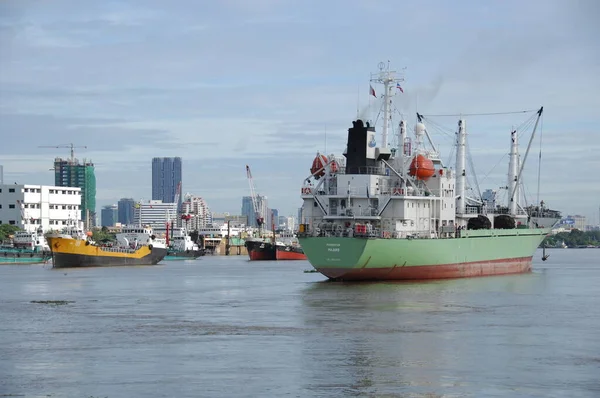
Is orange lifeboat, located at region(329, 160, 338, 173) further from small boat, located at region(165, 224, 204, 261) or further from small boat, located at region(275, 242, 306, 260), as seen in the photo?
small boat, located at region(165, 224, 204, 261)

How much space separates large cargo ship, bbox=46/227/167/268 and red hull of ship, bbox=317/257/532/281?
53.9 m

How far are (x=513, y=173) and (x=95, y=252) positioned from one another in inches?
2047

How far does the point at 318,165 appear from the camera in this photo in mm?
73375

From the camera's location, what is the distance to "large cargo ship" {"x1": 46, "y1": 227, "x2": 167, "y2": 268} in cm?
11444

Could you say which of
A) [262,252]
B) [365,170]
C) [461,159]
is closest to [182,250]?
[262,252]

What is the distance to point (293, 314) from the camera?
160ft

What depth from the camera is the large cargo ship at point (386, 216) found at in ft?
219

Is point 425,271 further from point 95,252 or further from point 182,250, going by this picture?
point 182,250

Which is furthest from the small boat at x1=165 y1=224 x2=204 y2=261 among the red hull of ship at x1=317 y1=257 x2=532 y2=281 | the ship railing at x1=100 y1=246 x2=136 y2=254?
the red hull of ship at x1=317 y1=257 x2=532 y2=281

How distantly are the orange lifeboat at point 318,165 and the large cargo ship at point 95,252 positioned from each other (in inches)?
1953

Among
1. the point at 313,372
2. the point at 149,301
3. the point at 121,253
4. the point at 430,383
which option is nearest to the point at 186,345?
the point at 313,372

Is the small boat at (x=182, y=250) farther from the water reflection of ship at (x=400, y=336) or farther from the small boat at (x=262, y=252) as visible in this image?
the water reflection of ship at (x=400, y=336)

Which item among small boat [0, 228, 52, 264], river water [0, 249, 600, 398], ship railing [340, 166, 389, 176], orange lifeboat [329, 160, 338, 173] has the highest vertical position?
orange lifeboat [329, 160, 338, 173]

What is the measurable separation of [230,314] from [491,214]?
49.5 m
